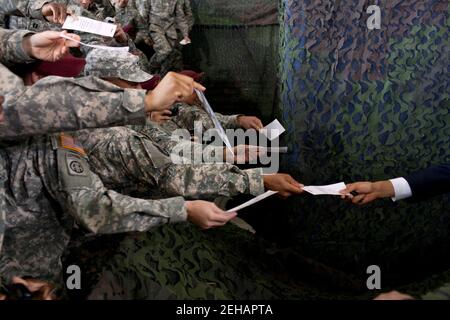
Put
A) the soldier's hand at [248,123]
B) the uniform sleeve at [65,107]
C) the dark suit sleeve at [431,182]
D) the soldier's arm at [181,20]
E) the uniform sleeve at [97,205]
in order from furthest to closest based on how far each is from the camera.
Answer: the soldier's arm at [181,20], the soldier's hand at [248,123], the dark suit sleeve at [431,182], the uniform sleeve at [97,205], the uniform sleeve at [65,107]

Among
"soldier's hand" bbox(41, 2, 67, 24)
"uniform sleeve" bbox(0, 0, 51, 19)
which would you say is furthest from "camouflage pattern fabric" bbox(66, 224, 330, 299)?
"uniform sleeve" bbox(0, 0, 51, 19)

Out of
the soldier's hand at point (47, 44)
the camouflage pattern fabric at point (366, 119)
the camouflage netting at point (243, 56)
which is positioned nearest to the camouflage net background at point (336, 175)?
the camouflage pattern fabric at point (366, 119)

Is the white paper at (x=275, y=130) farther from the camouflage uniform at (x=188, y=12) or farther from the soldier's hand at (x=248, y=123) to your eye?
the camouflage uniform at (x=188, y=12)

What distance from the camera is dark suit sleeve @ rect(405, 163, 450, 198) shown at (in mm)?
1589

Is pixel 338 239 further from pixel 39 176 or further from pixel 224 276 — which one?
pixel 39 176

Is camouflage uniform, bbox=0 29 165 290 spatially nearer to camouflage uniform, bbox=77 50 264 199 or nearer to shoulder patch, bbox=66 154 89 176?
shoulder patch, bbox=66 154 89 176

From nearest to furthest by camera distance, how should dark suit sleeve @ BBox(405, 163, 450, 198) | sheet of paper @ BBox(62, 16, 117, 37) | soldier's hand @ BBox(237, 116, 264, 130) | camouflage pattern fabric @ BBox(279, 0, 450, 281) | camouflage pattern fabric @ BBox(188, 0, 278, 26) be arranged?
sheet of paper @ BBox(62, 16, 117, 37)
dark suit sleeve @ BBox(405, 163, 450, 198)
camouflage pattern fabric @ BBox(279, 0, 450, 281)
soldier's hand @ BBox(237, 116, 264, 130)
camouflage pattern fabric @ BBox(188, 0, 278, 26)

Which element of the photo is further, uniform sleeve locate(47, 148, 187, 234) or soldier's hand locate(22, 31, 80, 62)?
soldier's hand locate(22, 31, 80, 62)

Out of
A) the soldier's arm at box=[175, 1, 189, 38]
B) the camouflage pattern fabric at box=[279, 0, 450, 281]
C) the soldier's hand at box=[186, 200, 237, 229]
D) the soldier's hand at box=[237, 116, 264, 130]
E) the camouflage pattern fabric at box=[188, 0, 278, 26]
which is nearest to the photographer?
the soldier's hand at box=[186, 200, 237, 229]

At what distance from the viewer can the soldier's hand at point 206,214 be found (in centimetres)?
134

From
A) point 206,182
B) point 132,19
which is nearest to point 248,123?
point 206,182

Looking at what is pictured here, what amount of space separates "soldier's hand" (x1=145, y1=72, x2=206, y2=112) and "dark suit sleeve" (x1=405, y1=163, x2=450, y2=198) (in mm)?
1040

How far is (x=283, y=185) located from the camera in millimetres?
1677
